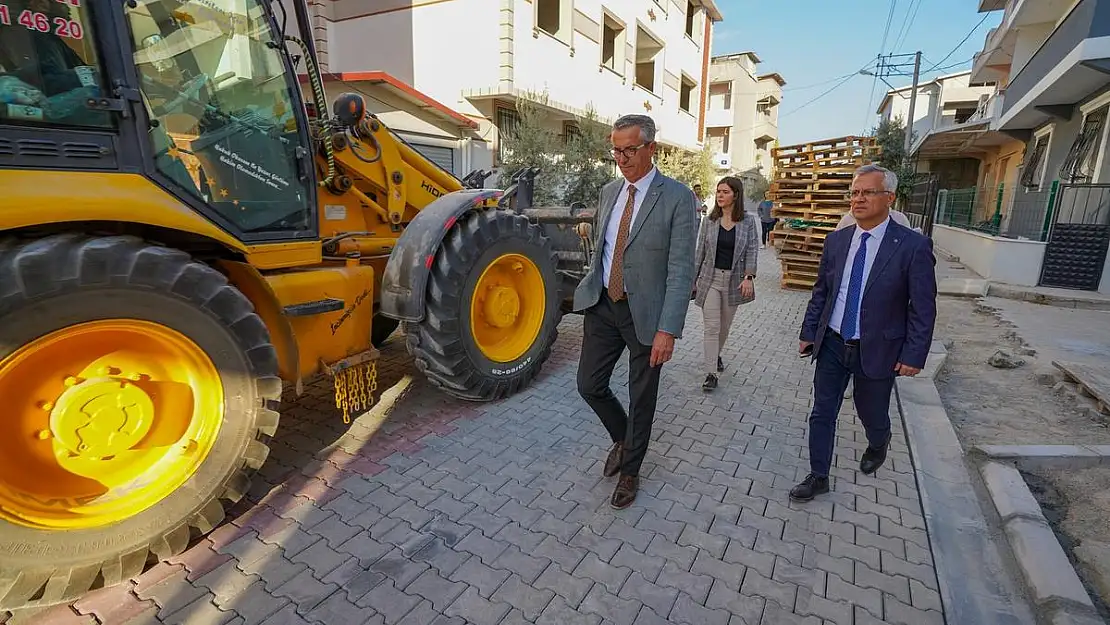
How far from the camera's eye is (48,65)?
226 centimetres

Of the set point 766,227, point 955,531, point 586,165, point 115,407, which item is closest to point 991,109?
point 766,227

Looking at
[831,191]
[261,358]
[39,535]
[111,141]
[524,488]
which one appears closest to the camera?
[39,535]

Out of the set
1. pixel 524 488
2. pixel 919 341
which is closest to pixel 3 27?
pixel 524 488

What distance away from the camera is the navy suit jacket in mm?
2783

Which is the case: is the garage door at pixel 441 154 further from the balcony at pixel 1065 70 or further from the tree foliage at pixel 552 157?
the balcony at pixel 1065 70

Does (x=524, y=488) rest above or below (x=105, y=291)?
below

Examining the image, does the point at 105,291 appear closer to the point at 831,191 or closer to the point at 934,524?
the point at 934,524

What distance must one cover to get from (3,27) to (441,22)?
38.2ft

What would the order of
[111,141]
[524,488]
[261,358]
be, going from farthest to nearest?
[524,488] → [261,358] → [111,141]

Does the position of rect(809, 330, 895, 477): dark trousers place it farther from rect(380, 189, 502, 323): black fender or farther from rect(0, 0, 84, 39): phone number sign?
rect(0, 0, 84, 39): phone number sign

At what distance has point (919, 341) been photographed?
2830 millimetres

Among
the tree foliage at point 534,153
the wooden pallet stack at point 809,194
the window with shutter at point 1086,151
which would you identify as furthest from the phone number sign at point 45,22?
the window with shutter at point 1086,151

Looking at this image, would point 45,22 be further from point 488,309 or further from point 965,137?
point 965,137

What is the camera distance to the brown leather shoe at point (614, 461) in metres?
3.28
